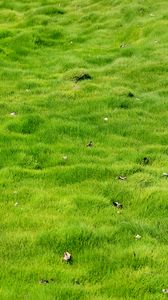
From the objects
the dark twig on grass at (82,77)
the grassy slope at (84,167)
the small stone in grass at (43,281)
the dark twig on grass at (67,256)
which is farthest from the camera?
the dark twig on grass at (82,77)

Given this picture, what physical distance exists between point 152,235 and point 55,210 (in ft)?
6.80

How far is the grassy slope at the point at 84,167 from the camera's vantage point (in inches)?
360

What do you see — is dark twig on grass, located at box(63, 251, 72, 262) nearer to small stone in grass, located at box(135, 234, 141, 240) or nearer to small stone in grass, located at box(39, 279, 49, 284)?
small stone in grass, located at box(39, 279, 49, 284)

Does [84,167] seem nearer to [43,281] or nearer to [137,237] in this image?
[137,237]

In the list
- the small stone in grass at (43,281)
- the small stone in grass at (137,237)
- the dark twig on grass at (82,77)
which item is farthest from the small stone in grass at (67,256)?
the dark twig on grass at (82,77)

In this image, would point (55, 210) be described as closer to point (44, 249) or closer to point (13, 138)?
point (44, 249)

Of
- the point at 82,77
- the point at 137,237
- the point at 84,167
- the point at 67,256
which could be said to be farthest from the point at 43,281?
the point at 82,77

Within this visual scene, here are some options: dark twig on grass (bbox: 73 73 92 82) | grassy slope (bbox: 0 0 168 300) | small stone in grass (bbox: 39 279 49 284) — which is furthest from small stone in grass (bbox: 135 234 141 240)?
dark twig on grass (bbox: 73 73 92 82)

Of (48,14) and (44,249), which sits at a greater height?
(44,249)

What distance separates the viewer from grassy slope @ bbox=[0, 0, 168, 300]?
915cm

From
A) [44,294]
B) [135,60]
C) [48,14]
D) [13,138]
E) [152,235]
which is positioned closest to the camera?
[44,294]

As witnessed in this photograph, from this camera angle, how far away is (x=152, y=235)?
1059 centimetres

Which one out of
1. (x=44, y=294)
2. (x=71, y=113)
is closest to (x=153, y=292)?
(x=44, y=294)

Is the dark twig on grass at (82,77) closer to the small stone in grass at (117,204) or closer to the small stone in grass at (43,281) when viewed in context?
the small stone in grass at (117,204)
